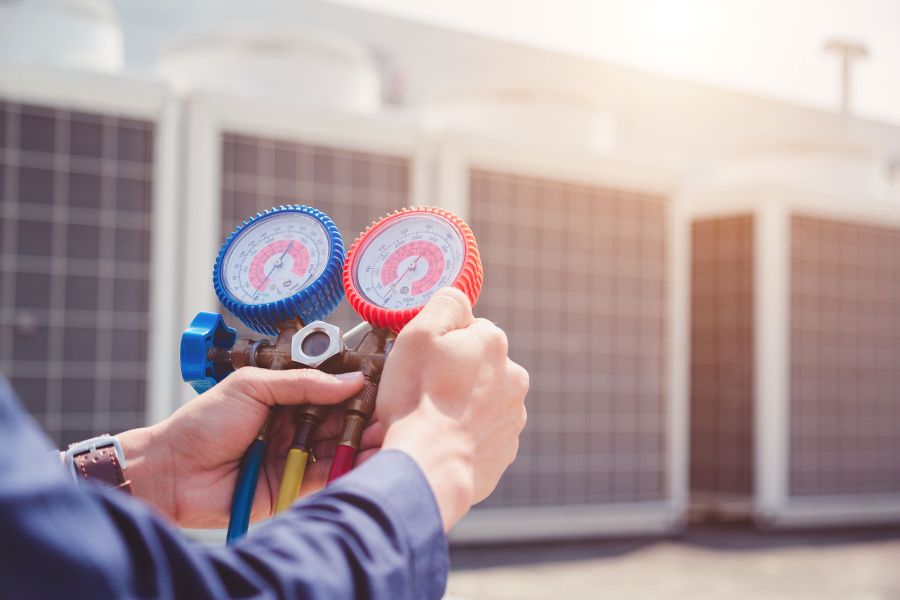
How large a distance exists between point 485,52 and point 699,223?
3884 mm

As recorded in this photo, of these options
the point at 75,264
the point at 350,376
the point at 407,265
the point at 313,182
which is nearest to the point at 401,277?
the point at 407,265

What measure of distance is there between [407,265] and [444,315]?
20 cm

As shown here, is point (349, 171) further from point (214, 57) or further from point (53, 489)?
point (53, 489)

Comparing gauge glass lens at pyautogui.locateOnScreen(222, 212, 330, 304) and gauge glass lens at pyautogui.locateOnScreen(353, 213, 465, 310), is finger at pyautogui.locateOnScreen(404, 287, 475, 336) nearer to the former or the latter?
gauge glass lens at pyautogui.locateOnScreen(353, 213, 465, 310)

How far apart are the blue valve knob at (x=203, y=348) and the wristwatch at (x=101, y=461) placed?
9cm

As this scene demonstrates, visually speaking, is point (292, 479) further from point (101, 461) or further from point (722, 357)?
point (722, 357)

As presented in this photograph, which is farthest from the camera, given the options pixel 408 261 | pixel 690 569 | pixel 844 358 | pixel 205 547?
pixel 844 358

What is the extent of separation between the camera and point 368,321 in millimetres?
802

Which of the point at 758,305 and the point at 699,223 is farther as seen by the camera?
the point at 699,223

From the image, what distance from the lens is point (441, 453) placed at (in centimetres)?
55

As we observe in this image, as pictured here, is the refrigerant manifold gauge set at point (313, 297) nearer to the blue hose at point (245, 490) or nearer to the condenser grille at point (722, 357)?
the blue hose at point (245, 490)

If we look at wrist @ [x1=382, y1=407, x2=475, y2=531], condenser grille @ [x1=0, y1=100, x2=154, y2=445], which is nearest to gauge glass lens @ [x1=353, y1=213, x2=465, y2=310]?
wrist @ [x1=382, y1=407, x2=475, y2=531]

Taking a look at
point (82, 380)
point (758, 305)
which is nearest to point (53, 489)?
point (82, 380)

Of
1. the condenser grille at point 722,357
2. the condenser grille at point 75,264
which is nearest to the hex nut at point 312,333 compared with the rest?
the condenser grille at point 75,264
